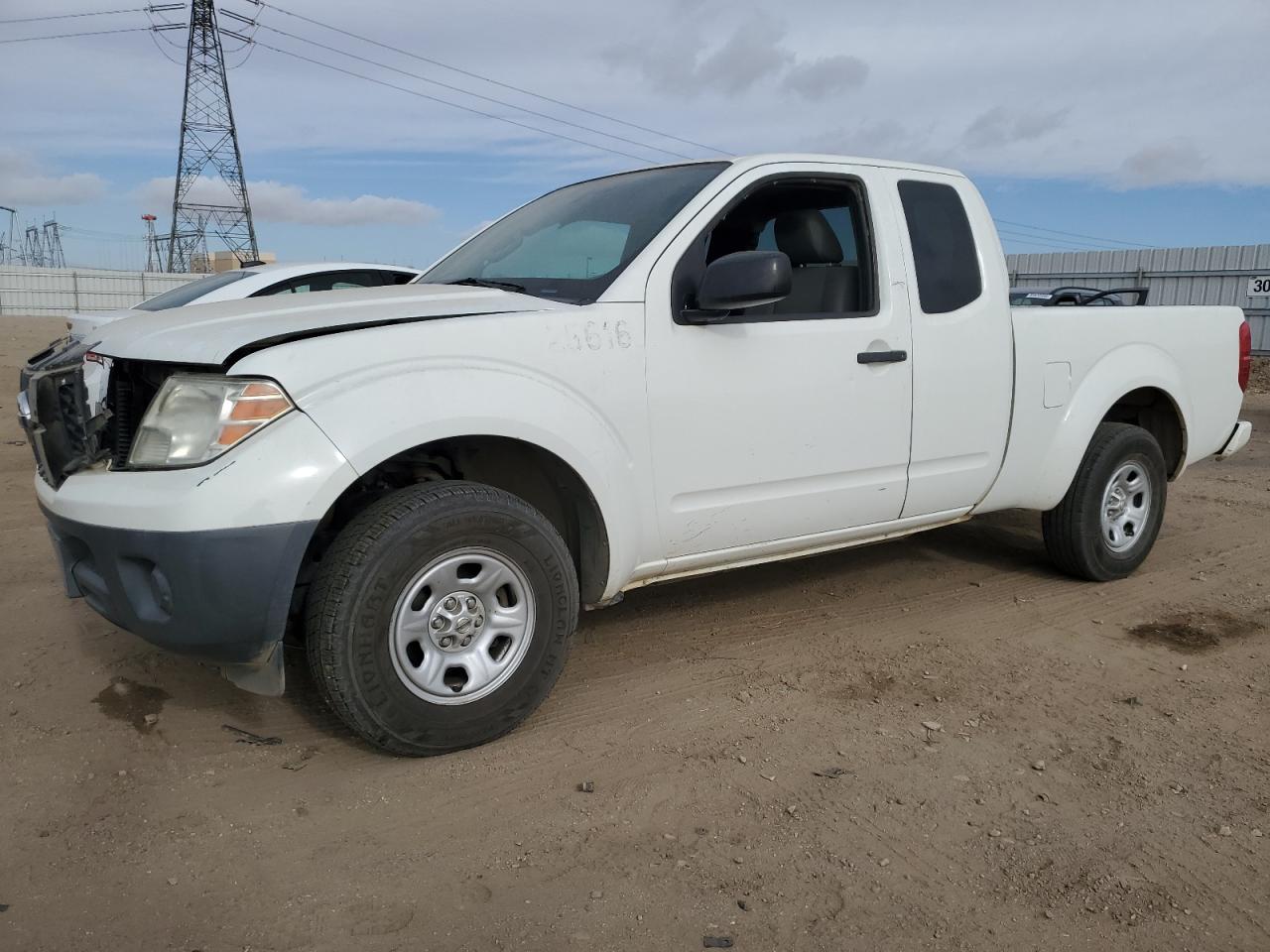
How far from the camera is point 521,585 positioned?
3141mm

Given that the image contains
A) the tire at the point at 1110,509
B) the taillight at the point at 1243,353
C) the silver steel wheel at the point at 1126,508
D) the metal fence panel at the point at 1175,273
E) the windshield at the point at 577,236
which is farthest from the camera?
the metal fence panel at the point at 1175,273

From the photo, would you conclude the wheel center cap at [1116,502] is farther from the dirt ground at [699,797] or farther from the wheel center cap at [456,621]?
the wheel center cap at [456,621]

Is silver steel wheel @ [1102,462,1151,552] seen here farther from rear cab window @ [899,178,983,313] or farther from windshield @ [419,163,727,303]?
windshield @ [419,163,727,303]

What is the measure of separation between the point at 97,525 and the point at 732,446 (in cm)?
203

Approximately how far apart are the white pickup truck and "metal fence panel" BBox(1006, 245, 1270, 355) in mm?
21099

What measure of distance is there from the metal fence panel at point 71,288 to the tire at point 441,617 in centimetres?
2642

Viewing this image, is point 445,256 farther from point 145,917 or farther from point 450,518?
point 145,917

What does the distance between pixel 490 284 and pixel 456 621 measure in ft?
4.72

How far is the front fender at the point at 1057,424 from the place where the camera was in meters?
4.52

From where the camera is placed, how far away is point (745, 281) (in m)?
3.25

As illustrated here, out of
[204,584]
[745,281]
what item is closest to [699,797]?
[204,584]

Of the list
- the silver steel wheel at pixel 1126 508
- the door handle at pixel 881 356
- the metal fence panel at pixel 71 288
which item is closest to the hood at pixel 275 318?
the door handle at pixel 881 356

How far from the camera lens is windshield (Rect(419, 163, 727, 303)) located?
356cm

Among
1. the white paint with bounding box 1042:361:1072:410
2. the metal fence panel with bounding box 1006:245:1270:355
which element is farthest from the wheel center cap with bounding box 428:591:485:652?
the metal fence panel with bounding box 1006:245:1270:355
